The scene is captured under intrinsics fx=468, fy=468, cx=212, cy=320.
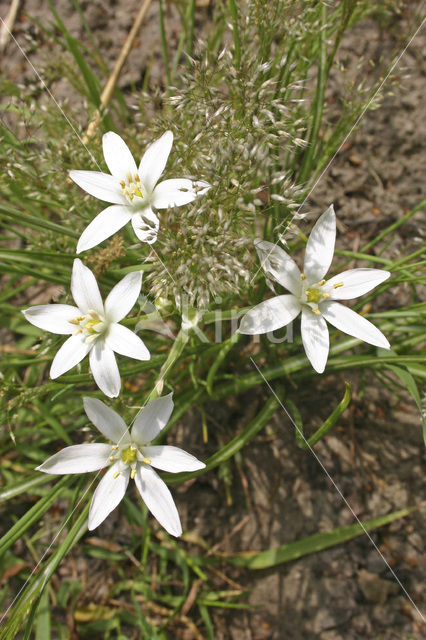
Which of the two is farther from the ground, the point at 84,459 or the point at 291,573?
the point at 84,459

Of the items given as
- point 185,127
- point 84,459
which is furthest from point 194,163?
point 84,459

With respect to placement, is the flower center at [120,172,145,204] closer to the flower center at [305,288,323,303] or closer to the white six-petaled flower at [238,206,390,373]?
the white six-petaled flower at [238,206,390,373]

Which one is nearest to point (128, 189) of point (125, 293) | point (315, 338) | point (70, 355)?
point (125, 293)

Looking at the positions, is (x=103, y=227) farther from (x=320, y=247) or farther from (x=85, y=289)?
(x=320, y=247)

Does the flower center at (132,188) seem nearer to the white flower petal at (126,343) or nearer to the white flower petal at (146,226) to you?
the white flower petal at (146,226)

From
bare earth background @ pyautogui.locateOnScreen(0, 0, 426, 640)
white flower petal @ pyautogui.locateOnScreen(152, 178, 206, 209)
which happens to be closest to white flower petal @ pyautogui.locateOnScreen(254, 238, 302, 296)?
white flower petal @ pyautogui.locateOnScreen(152, 178, 206, 209)

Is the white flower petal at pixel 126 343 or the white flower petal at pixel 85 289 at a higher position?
the white flower petal at pixel 85 289

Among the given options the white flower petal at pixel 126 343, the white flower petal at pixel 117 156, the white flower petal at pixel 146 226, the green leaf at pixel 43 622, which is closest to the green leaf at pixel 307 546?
the green leaf at pixel 43 622

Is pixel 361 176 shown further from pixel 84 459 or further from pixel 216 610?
pixel 216 610
